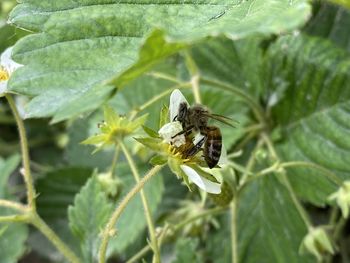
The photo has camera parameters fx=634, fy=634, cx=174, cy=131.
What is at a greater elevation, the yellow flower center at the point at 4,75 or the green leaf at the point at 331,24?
the yellow flower center at the point at 4,75

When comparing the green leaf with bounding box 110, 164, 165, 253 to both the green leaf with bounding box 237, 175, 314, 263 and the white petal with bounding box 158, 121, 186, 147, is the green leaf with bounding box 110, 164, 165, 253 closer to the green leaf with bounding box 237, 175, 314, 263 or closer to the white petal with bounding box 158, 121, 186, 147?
the green leaf with bounding box 237, 175, 314, 263

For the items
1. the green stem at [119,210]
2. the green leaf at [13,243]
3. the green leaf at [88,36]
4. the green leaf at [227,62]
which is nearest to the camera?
the green leaf at [88,36]

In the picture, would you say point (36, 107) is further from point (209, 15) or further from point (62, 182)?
point (62, 182)

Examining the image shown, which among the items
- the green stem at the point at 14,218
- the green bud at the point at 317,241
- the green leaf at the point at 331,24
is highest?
the green leaf at the point at 331,24

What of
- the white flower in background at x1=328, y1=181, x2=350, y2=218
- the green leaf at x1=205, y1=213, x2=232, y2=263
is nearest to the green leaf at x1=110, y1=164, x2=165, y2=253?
the green leaf at x1=205, y1=213, x2=232, y2=263

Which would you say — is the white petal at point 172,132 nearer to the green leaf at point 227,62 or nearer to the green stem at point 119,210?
the green stem at point 119,210

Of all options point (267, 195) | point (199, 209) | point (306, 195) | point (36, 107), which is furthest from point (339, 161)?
point (36, 107)

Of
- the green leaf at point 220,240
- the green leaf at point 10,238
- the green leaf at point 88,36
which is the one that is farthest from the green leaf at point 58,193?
the green leaf at point 88,36

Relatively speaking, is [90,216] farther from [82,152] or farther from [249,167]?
[82,152]

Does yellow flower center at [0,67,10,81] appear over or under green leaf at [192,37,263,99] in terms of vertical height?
over
